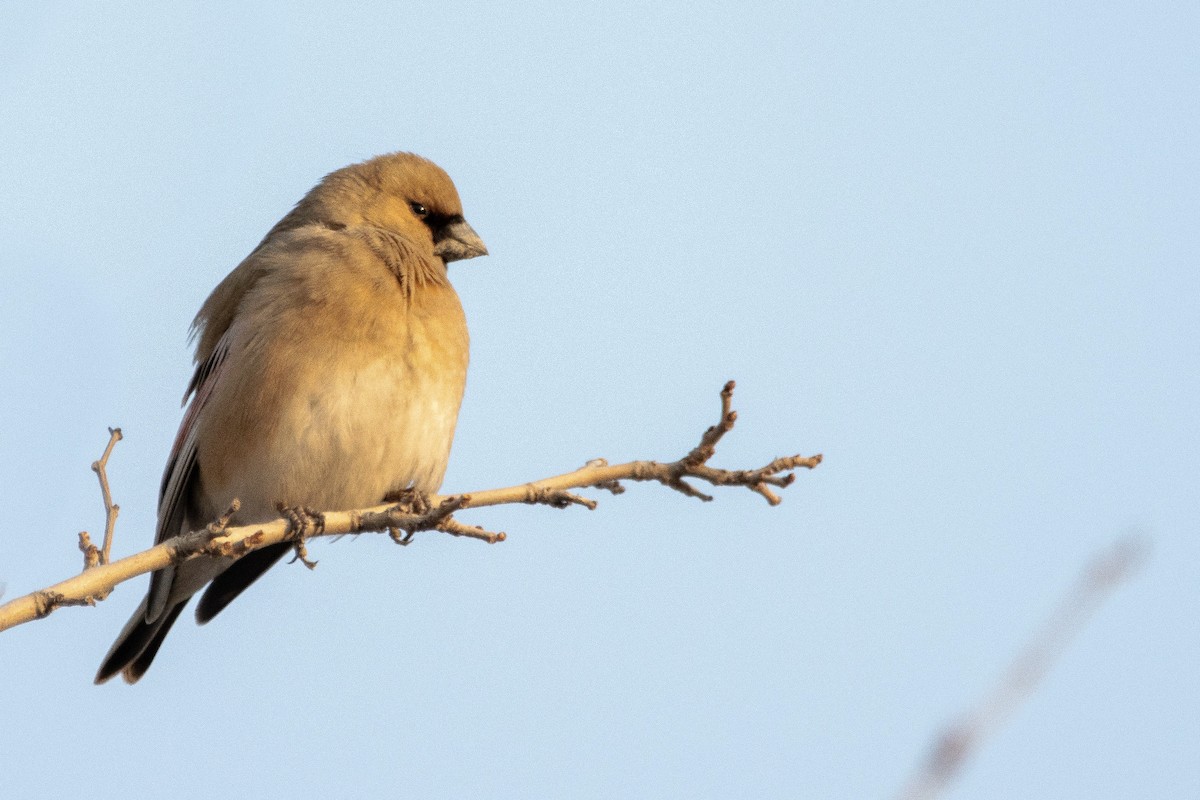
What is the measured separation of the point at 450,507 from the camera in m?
4.07

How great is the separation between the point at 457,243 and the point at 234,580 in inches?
74.8

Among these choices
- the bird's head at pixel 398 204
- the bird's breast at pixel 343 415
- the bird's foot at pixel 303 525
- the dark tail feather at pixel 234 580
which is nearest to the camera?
the bird's foot at pixel 303 525

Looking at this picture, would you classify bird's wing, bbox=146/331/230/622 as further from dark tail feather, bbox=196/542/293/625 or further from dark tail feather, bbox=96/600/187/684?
dark tail feather, bbox=196/542/293/625

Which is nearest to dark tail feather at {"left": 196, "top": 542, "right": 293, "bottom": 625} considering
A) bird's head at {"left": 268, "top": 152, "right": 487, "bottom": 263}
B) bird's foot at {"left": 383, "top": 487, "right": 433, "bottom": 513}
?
bird's foot at {"left": 383, "top": 487, "right": 433, "bottom": 513}

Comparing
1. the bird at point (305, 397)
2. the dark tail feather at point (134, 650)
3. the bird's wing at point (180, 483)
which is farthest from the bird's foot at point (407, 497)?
the dark tail feather at point (134, 650)

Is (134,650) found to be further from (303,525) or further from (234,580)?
(303,525)

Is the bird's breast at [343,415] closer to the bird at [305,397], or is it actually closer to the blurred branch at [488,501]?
the bird at [305,397]

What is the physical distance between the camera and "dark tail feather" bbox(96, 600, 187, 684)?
19.8ft

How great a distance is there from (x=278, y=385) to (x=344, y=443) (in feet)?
1.17

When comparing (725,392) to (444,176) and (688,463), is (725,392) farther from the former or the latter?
(444,176)

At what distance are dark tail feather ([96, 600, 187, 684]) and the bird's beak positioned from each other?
2124 millimetres

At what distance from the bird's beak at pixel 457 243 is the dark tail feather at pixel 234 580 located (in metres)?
1.62

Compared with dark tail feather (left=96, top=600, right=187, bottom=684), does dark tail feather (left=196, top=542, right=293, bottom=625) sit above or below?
above

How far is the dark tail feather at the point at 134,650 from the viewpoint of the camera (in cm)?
603
